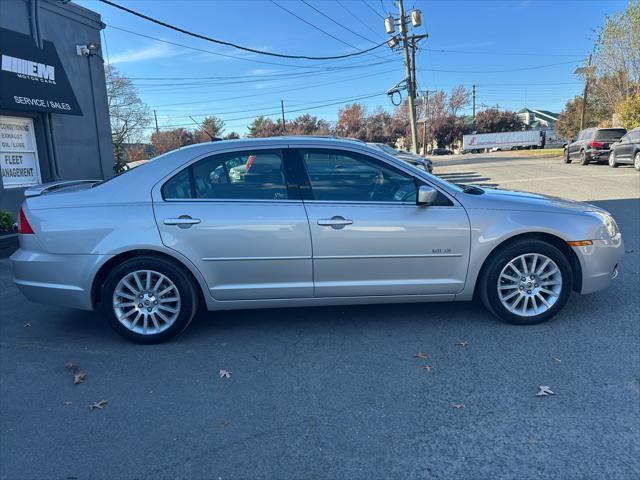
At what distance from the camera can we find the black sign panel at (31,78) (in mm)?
9367

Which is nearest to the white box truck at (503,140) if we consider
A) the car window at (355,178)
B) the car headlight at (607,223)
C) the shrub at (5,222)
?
the shrub at (5,222)

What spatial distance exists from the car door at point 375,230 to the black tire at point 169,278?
1085mm

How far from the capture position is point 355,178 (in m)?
4.05

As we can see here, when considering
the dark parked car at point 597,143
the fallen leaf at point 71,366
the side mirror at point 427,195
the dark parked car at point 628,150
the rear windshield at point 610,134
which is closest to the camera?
the fallen leaf at point 71,366

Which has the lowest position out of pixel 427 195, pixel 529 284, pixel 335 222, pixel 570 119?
pixel 529 284

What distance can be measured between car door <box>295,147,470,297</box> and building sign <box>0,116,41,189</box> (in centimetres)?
891

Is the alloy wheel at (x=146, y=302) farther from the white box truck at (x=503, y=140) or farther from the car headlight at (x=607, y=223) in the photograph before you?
the white box truck at (x=503, y=140)

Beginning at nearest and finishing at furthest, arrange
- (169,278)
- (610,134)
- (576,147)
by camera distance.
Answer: (169,278), (610,134), (576,147)

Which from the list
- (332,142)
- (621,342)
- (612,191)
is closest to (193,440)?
(332,142)

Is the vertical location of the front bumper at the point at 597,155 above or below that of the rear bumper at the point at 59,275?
above

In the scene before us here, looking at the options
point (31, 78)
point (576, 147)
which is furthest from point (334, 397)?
point (576, 147)

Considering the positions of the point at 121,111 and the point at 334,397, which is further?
the point at 121,111

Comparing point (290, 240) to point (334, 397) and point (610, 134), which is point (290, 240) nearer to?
point (334, 397)

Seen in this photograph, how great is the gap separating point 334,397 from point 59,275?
2.56 meters
